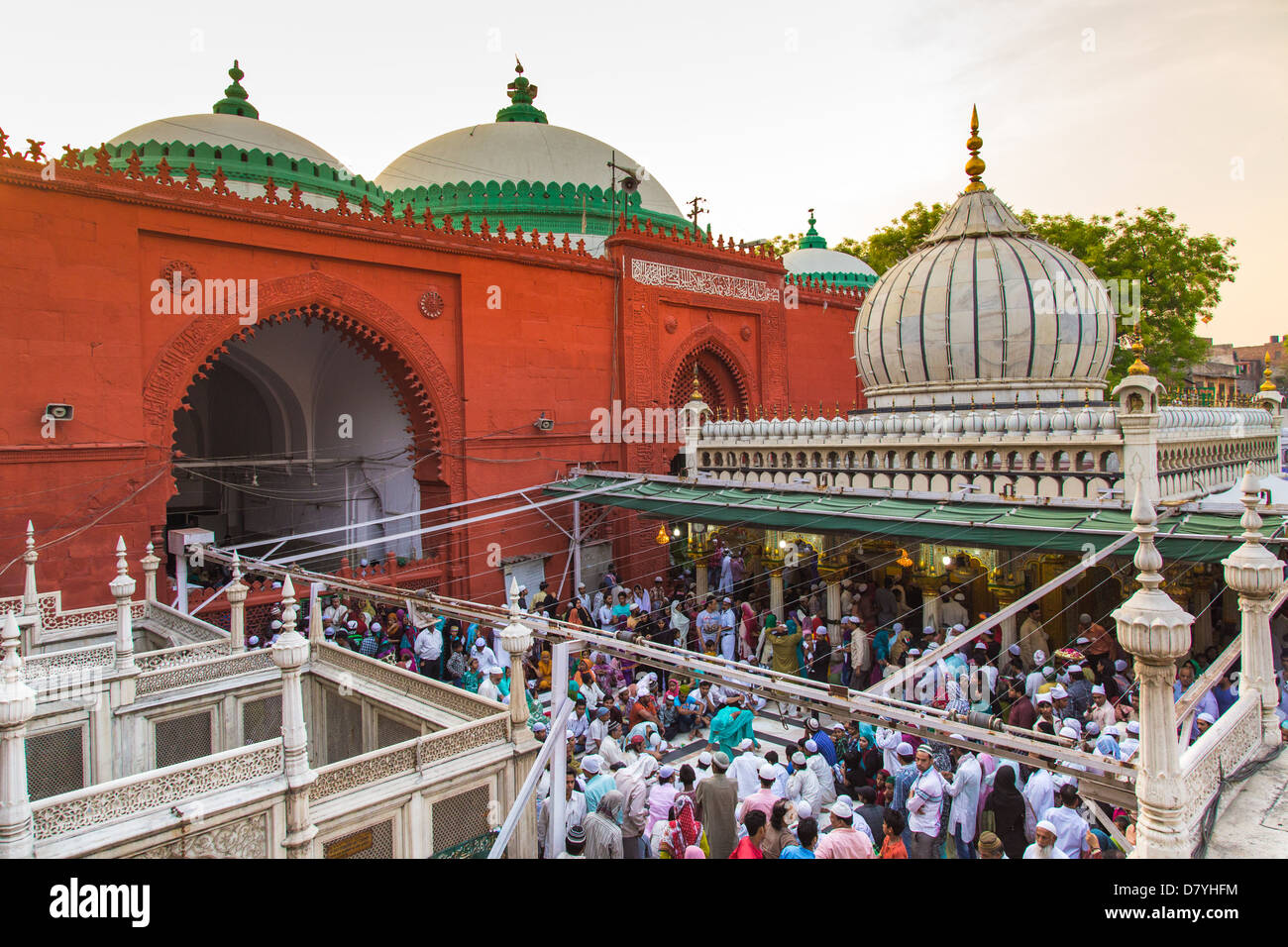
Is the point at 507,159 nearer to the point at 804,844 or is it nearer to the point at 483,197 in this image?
the point at 483,197

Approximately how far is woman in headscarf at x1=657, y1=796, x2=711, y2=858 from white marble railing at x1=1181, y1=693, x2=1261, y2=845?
2.82 meters

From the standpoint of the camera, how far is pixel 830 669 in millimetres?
8539

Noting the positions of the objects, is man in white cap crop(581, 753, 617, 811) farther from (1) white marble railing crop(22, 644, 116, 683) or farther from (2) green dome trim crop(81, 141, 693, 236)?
(2) green dome trim crop(81, 141, 693, 236)

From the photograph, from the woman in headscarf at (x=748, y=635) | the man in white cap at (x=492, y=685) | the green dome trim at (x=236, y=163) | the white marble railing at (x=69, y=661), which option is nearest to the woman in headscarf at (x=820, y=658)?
the woman in headscarf at (x=748, y=635)

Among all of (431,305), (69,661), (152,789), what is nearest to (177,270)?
(431,305)

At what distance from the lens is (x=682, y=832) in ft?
17.3

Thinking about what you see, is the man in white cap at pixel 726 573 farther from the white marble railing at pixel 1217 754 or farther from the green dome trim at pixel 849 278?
the green dome trim at pixel 849 278

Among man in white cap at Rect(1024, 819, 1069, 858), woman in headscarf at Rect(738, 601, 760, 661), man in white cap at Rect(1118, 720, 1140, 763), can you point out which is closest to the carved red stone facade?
woman in headscarf at Rect(738, 601, 760, 661)

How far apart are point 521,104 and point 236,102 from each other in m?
6.76

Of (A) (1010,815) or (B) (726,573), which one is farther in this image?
(B) (726,573)

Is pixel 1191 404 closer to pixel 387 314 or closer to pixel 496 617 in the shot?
pixel 496 617

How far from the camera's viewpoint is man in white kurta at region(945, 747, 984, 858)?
17.7 ft

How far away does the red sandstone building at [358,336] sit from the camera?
924 centimetres
